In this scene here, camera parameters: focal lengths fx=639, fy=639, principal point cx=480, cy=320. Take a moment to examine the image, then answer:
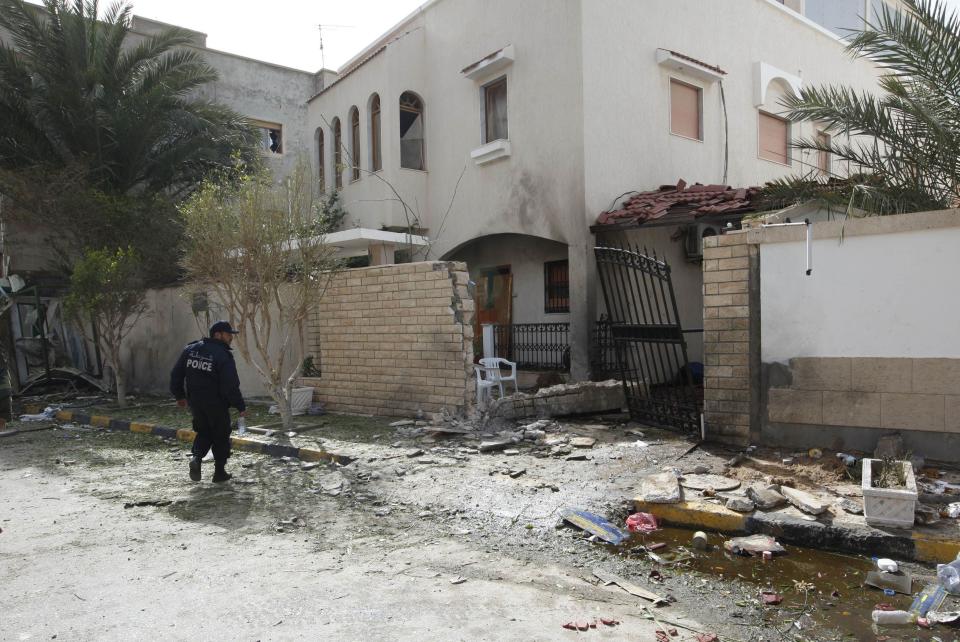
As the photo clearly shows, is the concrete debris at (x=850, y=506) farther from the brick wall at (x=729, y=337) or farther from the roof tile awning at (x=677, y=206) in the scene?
the roof tile awning at (x=677, y=206)

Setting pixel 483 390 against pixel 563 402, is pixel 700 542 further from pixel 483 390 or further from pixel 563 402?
pixel 483 390

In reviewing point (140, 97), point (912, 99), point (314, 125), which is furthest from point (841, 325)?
point (140, 97)

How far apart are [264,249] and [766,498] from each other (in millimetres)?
6800

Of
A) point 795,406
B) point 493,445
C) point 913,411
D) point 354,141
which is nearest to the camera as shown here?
point 913,411

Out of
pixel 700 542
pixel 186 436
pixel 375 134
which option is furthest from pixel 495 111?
pixel 700 542

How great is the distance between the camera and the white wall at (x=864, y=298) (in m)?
5.55

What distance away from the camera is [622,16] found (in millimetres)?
11797

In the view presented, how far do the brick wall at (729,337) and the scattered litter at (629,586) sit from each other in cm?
324

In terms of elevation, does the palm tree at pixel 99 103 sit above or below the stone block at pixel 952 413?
above

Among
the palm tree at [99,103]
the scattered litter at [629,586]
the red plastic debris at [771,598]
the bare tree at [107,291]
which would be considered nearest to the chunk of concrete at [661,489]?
the scattered litter at [629,586]

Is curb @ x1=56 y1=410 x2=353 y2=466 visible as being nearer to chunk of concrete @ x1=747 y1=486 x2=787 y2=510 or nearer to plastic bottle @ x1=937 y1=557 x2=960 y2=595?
chunk of concrete @ x1=747 y1=486 x2=787 y2=510

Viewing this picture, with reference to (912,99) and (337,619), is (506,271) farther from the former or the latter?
(337,619)

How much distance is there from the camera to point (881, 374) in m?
5.81

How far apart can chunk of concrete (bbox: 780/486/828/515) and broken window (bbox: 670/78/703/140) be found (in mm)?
9534
